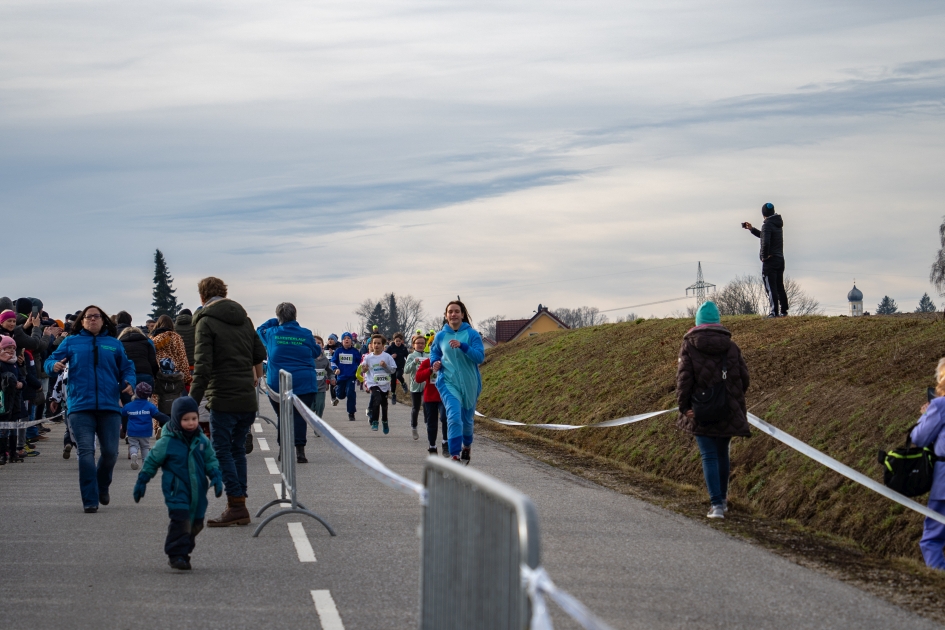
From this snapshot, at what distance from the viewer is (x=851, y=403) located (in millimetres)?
11414

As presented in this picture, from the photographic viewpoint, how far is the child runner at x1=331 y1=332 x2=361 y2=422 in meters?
22.0

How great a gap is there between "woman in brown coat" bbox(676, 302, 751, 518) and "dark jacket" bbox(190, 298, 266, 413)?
4045mm

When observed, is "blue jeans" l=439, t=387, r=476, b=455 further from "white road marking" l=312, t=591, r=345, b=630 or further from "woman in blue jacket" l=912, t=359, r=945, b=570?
"woman in blue jacket" l=912, t=359, r=945, b=570

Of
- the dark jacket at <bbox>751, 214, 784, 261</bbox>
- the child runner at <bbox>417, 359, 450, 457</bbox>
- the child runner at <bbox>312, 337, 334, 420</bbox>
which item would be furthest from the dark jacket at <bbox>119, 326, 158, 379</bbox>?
the dark jacket at <bbox>751, 214, 784, 261</bbox>

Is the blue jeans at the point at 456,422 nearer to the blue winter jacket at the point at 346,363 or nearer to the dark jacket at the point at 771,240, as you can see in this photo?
the dark jacket at the point at 771,240

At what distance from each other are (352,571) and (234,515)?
2.29 meters

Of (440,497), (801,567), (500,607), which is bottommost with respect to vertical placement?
(801,567)

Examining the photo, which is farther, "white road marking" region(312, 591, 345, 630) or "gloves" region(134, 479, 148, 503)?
"gloves" region(134, 479, 148, 503)

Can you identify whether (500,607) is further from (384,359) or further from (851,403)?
(384,359)

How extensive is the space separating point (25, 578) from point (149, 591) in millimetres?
1072

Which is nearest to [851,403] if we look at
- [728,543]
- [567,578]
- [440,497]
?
[728,543]

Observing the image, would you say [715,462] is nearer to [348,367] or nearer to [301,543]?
[301,543]

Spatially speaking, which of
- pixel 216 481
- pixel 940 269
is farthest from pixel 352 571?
pixel 940 269

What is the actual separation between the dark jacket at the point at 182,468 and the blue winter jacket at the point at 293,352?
630 cm
